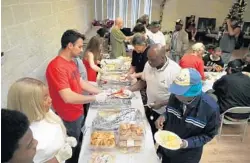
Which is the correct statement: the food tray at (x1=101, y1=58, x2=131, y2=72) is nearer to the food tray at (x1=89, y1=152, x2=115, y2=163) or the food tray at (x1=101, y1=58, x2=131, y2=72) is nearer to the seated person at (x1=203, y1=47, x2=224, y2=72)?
the seated person at (x1=203, y1=47, x2=224, y2=72)

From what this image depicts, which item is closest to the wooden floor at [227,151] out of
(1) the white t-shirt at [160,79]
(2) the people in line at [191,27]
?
(1) the white t-shirt at [160,79]

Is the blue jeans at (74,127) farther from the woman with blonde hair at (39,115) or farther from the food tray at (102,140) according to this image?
the woman with blonde hair at (39,115)

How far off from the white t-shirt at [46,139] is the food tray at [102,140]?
0.86 ft

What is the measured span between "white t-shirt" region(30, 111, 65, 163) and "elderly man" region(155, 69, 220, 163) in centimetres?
78

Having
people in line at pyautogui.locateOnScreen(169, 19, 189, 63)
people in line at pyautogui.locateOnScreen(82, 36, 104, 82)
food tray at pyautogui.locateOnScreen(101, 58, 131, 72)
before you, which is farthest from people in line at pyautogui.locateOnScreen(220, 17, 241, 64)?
people in line at pyautogui.locateOnScreen(82, 36, 104, 82)

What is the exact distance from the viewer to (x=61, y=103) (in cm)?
191

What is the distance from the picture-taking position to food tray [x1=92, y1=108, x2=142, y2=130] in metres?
1.75

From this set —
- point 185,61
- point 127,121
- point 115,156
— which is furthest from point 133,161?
point 185,61

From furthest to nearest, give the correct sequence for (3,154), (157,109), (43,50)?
A: (43,50)
(157,109)
(3,154)

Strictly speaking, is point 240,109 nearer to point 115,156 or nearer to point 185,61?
point 185,61

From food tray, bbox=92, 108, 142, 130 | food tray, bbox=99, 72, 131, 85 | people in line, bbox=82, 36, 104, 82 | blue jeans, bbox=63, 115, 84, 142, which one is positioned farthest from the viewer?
people in line, bbox=82, 36, 104, 82

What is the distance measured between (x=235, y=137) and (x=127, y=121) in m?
2.26

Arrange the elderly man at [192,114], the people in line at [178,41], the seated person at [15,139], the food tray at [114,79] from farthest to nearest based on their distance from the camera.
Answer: the people in line at [178,41]
the food tray at [114,79]
the elderly man at [192,114]
the seated person at [15,139]

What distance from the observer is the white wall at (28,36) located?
1835 millimetres
